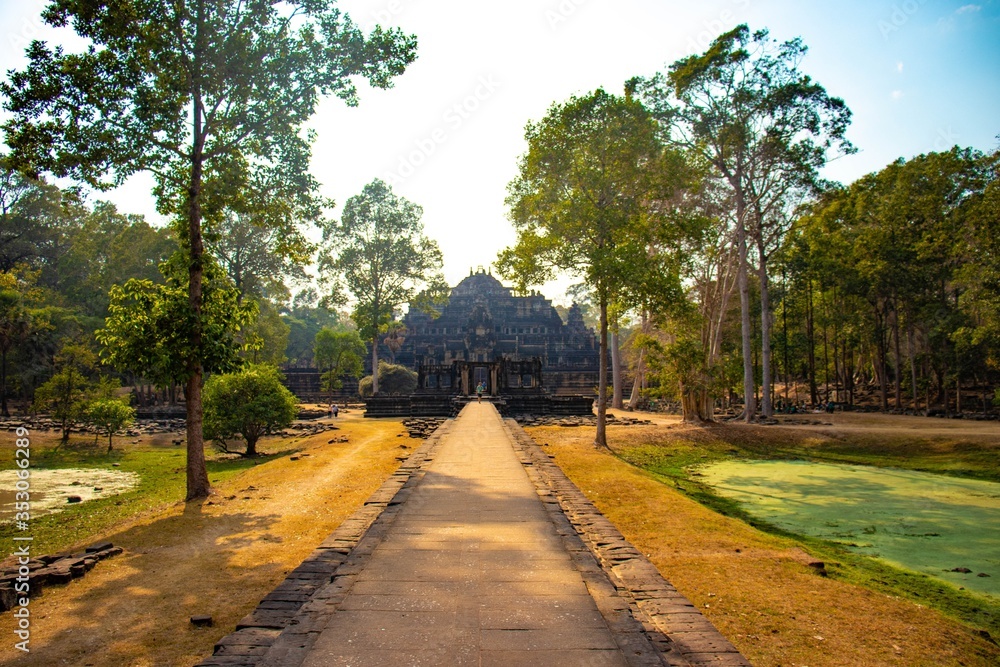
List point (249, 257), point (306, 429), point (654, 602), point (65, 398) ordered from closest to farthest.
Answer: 1. point (654, 602)
2. point (65, 398)
3. point (306, 429)
4. point (249, 257)

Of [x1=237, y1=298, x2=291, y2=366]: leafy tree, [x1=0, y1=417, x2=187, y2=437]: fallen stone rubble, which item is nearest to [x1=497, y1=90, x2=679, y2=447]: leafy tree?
[x1=0, y1=417, x2=187, y2=437]: fallen stone rubble

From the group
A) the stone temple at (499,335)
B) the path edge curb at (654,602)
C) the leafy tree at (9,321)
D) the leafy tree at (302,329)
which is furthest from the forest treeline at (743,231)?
the leafy tree at (302,329)

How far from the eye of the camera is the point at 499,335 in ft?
162

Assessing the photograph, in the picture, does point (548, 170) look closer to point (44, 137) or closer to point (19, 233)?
point (44, 137)

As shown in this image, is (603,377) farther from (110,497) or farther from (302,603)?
(302,603)

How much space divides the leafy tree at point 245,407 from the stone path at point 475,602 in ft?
37.3

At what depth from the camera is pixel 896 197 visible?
79.5 feet

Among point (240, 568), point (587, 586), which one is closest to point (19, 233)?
point (240, 568)

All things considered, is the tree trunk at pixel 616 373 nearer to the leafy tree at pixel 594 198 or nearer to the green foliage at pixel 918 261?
the green foliage at pixel 918 261

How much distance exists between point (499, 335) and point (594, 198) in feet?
110

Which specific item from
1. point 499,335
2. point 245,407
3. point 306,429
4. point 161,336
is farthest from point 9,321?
point 499,335

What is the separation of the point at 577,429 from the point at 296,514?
13.4 metres

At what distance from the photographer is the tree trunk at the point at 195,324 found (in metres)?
9.66

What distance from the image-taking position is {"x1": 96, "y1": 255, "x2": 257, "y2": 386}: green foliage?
30.7ft
